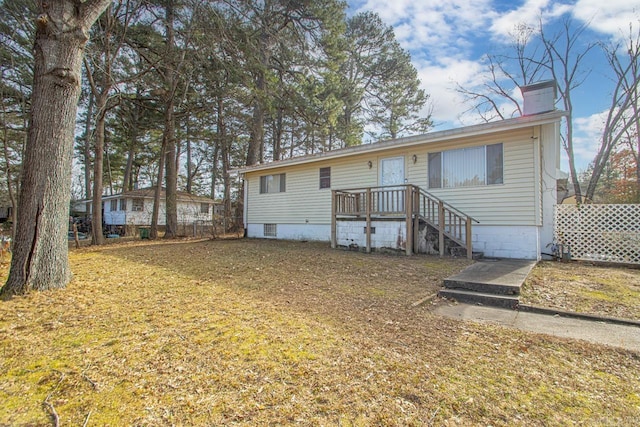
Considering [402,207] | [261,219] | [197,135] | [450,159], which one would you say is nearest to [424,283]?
[402,207]

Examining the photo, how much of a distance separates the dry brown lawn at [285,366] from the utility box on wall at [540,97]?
756 centimetres

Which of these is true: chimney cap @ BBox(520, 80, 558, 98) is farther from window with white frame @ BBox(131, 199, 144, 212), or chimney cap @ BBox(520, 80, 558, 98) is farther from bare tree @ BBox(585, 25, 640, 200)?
window with white frame @ BBox(131, 199, 144, 212)

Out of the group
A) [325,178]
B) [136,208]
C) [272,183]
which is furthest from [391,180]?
[136,208]

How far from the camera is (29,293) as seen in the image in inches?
157

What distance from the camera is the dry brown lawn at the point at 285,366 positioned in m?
1.84

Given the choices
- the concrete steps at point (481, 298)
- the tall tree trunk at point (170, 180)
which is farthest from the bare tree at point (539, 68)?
the tall tree trunk at point (170, 180)

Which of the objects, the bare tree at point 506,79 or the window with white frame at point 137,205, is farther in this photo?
the window with white frame at point 137,205

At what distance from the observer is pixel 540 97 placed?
859cm

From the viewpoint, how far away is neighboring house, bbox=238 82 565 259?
Answer: 7672 millimetres

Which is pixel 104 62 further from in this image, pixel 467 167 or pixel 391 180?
pixel 467 167

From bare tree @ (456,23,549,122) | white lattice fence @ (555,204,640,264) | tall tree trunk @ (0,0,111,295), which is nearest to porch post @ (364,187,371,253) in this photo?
white lattice fence @ (555,204,640,264)

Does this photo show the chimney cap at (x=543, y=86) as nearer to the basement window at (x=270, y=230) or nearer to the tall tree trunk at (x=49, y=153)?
the basement window at (x=270, y=230)

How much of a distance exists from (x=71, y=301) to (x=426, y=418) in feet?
14.1

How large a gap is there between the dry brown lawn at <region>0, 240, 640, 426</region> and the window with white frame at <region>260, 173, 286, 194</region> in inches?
361
